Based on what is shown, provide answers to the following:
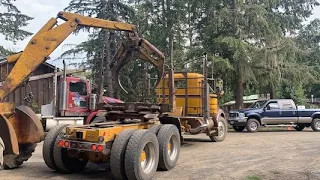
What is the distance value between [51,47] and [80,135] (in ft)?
8.29

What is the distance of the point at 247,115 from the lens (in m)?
21.5

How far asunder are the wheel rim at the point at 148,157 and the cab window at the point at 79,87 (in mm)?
8716

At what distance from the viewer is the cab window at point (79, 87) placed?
1670 centimetres

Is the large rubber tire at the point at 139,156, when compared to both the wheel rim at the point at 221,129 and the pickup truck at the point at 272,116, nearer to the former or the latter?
the wheel rim at the point at 221,129

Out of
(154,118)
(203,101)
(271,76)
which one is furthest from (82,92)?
(271,76)

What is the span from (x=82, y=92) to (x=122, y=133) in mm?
8966

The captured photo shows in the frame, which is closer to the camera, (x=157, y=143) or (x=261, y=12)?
(x=157, y=143)

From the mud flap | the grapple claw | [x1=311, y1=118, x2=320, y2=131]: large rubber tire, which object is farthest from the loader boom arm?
[x1=311, y1=118, x2=320, y2=131]: large rubber tire

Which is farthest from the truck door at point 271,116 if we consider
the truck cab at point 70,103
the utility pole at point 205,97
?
the truck cab at point 70,103

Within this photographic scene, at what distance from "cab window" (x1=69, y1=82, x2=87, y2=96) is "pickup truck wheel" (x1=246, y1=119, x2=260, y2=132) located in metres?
9.31

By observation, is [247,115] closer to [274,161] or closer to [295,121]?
[295,121]

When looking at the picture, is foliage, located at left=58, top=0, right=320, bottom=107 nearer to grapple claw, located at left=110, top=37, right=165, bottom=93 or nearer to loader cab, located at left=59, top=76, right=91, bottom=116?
loader cab, located at left=59, top=76, right=91, bottom=116

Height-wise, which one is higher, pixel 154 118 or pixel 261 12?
pixel 261 12

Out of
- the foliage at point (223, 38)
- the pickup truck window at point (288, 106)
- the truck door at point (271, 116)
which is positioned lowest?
the truck door at point (271, 116)
